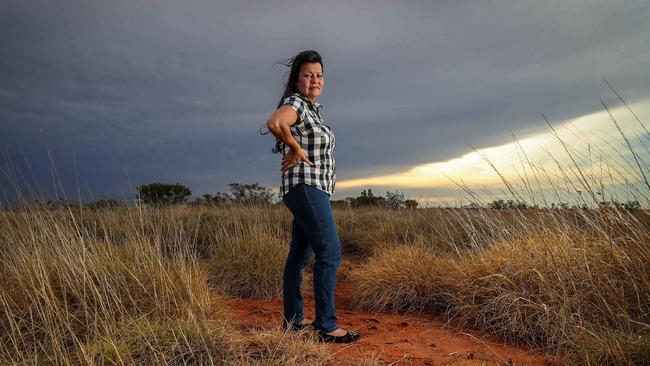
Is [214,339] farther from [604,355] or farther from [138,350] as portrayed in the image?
[604,355]

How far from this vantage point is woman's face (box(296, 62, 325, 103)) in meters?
3.45

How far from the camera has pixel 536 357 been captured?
3727 millimetres

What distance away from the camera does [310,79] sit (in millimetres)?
3459

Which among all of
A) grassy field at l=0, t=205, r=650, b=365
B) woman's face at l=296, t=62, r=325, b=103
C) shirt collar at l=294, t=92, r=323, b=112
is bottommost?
grassy field at l=0, t=205, r=650, b=365

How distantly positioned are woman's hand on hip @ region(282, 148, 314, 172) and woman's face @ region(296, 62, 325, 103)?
1.72 ft

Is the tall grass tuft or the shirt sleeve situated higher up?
→ the shirt sleeve

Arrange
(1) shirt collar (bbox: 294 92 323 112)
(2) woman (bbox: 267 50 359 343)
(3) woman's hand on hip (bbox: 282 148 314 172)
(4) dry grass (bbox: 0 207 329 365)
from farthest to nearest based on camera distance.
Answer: (1) shirt collar (bbox: 294 92 323 112) < (2) woman (bbox: 267 50 359 343) < (3) woman's hand on hip (bbox: 282 148 314 172) < (4) dry grass (bbox: 0 207 329 365)

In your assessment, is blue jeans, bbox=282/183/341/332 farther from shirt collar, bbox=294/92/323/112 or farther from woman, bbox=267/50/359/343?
shirt collar, bbox=294/92/323/112

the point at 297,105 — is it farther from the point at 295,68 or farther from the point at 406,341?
the point at 406,341

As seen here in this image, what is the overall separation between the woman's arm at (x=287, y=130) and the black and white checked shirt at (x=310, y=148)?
3.4 inches

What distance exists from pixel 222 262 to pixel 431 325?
2.89 metres

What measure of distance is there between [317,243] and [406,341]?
51.7 inches

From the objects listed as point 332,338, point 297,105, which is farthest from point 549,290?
point 297,105

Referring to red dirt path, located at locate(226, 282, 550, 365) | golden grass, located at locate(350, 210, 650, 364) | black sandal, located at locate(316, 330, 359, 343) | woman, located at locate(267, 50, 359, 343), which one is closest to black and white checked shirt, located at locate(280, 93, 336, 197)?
woman, located at locate(267, 50, 359, 343)
